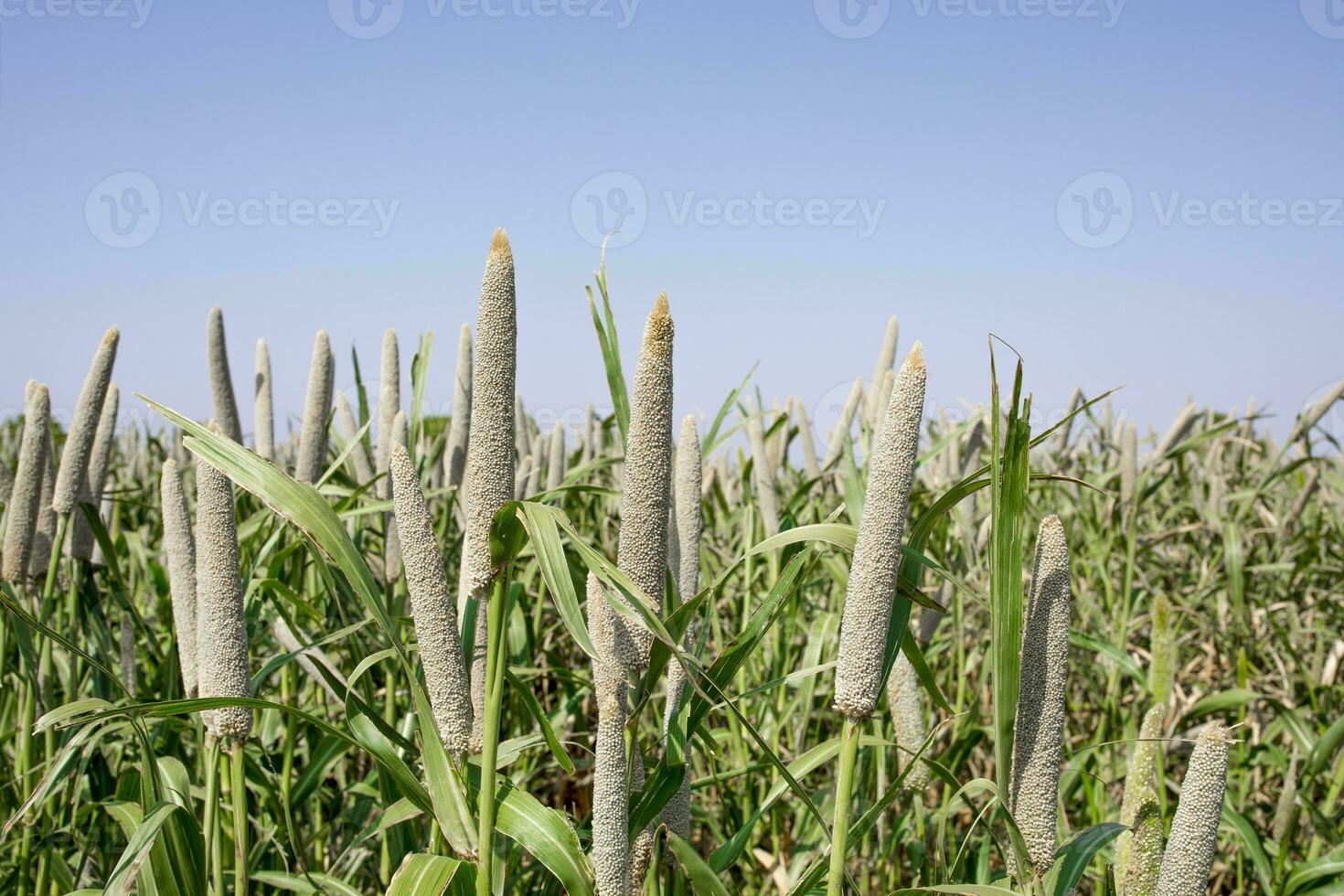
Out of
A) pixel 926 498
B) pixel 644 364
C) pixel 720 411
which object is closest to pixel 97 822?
pixel 720 411

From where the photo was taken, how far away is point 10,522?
2.03 meters

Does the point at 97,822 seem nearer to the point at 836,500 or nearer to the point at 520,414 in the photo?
the point at 520,414

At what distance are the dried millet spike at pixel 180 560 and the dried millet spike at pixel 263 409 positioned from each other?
147 cm

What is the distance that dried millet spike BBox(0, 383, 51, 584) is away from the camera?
2.01m

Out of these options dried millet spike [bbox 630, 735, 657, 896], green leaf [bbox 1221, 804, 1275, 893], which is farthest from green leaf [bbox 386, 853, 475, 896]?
green leaf [bbox 1221, 804, 1275, 893]

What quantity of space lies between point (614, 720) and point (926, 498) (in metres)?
2.48

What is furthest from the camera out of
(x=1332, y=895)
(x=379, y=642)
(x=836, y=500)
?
(x=836, y=500)

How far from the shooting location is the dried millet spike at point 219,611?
1.24 meters

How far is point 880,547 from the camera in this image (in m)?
1.05

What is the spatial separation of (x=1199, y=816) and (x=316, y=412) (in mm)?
2112

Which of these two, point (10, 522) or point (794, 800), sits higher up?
point (10, 522)

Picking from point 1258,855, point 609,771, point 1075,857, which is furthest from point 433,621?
point 1258,855

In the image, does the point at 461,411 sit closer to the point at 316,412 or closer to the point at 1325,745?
the point at 316,412

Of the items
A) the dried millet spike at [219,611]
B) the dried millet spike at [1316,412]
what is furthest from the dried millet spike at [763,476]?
the dried millet spike at [1316,412]
